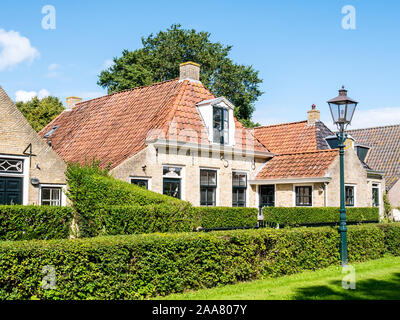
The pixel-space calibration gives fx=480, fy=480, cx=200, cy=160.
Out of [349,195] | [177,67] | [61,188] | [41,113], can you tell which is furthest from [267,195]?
[41,113]

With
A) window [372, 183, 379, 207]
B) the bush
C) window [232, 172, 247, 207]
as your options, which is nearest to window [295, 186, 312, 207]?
window [232, 172, 247, 207]

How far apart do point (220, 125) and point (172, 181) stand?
387 cm

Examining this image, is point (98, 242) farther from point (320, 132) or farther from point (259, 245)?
point (320, 132)

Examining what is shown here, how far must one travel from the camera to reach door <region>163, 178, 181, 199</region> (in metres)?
20.0

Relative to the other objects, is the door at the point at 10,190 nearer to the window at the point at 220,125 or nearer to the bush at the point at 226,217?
the bush at the point at 226,217

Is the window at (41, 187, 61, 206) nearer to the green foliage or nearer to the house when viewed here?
the house

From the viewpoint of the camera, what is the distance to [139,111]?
76.4 ft

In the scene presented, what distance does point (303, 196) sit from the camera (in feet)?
74.8

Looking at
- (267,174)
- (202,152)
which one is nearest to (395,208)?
(267,174)

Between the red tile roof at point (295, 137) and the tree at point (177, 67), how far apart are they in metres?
13.0

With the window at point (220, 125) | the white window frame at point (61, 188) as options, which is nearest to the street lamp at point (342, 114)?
the window at point (220, 125)

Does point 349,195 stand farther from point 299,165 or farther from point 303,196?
point 299,165

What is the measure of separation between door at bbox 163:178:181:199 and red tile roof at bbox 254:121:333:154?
29.0ft
